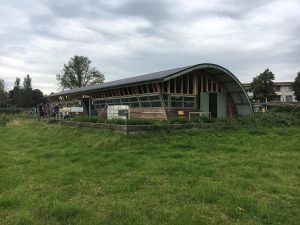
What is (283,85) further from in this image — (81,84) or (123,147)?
(123,147)

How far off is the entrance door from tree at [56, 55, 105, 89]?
6865 centimetres

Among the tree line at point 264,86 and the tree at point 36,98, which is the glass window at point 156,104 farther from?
the tree at point 36,98

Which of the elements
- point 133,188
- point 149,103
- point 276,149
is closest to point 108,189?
point 133,188

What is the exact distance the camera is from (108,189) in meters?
8.00

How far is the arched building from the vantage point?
23172 millimetres

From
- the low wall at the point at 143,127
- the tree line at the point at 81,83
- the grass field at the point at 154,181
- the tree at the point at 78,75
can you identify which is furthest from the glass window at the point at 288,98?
the grass field at the point at 154,181

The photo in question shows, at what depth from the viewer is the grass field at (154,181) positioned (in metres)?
6.24

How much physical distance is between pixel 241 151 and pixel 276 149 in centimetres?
172

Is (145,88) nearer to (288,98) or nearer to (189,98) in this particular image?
(189,98)

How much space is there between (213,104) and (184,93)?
11.9ft

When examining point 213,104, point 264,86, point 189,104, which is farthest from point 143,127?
point 264,86

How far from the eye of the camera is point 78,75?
307ft

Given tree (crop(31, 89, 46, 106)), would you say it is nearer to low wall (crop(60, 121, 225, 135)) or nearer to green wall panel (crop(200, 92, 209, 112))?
green wall panel (crop(200, 92, 209, 112))

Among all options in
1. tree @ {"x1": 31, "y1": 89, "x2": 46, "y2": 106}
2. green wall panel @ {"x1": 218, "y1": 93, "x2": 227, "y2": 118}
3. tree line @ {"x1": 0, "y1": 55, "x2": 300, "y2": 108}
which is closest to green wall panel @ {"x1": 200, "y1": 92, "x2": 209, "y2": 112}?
green wall panel @ {"x1": 218, "y1": 93, "x2": 227, "y2": 118}
